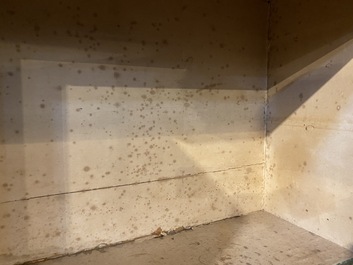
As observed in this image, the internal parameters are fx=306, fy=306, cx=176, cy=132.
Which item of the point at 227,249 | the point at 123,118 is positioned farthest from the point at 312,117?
the point at 123,118

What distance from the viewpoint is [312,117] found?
1.89 metres

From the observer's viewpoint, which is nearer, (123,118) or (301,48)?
(123,118)

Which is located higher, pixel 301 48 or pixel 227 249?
pixel 301 48

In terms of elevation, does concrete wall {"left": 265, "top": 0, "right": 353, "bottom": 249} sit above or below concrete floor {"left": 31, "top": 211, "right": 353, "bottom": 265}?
above

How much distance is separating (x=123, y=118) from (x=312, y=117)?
1.15m

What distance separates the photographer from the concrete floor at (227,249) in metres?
1.61

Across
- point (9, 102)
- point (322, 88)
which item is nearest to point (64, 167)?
point (9, 102)

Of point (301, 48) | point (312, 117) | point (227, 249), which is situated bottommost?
point (227, 249)

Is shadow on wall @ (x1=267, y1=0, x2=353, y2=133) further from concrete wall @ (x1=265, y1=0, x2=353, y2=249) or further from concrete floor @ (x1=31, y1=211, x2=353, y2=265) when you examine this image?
concrete floor @ (x1=31, y1=211, x2=353, y2=265)

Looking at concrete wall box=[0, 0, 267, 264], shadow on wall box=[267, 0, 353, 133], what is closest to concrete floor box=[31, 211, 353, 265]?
concrete wall box=[0, 0, 267, 264]

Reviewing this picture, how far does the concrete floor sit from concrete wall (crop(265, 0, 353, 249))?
0.15 meters

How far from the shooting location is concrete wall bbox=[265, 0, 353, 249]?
1695mm

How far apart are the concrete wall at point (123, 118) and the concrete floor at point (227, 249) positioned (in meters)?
0.10

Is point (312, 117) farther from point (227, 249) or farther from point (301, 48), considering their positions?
point (227, 249)
